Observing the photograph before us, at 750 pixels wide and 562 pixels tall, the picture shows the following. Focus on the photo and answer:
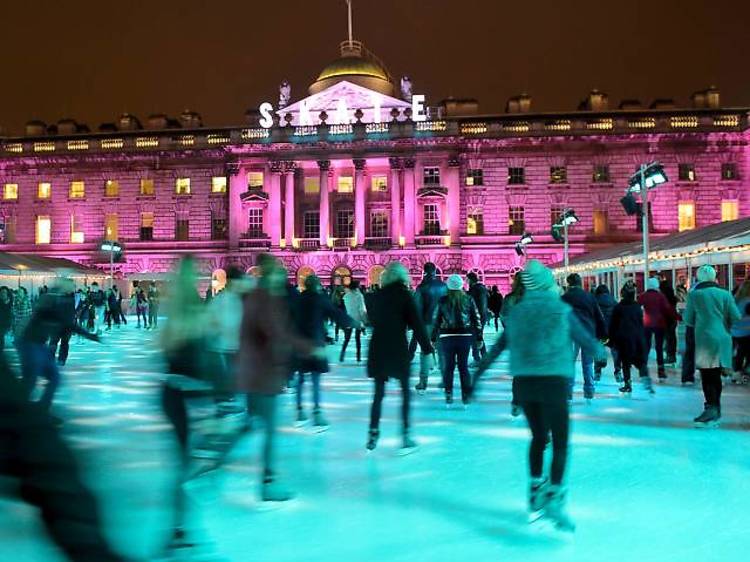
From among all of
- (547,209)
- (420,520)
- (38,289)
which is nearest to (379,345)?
(420,520)

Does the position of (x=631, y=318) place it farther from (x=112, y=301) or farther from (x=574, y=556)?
(x=112, y=301)

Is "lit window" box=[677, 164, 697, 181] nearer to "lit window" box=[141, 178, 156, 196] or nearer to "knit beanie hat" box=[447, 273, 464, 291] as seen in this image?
"lit window" box=[141, 178, 156, 196]

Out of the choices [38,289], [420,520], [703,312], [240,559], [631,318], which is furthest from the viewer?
[38,289]

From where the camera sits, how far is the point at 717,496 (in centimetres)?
548

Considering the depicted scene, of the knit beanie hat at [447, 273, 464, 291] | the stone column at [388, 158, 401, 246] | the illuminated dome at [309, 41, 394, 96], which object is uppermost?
the illuminated dome at [309, 41, 394, 96]

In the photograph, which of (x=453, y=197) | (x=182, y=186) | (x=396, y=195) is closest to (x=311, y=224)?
(x=396, y=195)

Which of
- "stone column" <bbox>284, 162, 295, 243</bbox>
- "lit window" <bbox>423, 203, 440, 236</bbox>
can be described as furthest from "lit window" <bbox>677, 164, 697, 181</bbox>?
"stone column" <bbox>284, 162, 295, 243</bbox>

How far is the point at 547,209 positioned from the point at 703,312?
40730 millimetres

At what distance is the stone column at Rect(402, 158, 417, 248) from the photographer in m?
47.6

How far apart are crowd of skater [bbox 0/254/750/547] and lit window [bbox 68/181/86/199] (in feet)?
138

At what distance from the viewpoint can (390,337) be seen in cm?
706

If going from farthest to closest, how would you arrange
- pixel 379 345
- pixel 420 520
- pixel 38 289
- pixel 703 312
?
1. pixel 38 289
2. pixel 703 312
3. pixel 379 345
4. pixel 420 520

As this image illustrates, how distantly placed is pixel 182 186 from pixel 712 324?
47.0 meters

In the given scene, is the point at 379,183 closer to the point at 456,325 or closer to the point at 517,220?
the point at 517,220
